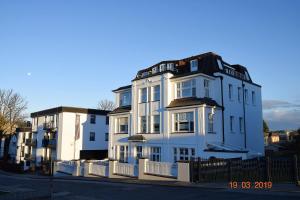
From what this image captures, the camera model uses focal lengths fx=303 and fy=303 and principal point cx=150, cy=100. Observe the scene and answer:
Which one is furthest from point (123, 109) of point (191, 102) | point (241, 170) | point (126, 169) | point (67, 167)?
point (241, 170)

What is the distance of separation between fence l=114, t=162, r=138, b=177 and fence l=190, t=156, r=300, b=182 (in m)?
6.07

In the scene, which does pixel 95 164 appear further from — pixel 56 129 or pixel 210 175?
pixel 56 129

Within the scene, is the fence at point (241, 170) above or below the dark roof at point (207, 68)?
below

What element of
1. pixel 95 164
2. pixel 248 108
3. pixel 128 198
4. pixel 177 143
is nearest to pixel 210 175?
pixel 128 198

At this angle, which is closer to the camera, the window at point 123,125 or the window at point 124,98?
the window at point 123,125

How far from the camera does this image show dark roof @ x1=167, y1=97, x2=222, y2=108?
2714 centimetres

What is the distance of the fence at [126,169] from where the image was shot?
22783 millimetres

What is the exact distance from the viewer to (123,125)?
35.7 metres

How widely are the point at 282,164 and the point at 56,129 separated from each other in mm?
35510

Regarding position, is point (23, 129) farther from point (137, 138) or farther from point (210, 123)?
point (210, 123)

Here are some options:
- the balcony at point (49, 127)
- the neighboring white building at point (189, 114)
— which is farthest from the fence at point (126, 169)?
the balcony at point (49, 127)

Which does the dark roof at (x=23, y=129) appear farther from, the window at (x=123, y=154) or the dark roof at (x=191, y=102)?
the dark roof at (x=191, y=102)

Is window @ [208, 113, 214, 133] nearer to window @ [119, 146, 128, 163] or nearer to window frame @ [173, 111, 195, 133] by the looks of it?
window frame @ [173, 111, 195, 133]

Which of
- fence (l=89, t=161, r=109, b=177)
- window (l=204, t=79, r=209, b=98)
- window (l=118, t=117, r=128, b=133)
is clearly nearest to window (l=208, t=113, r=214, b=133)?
window (l=204, t=79, r=209, b=98)
